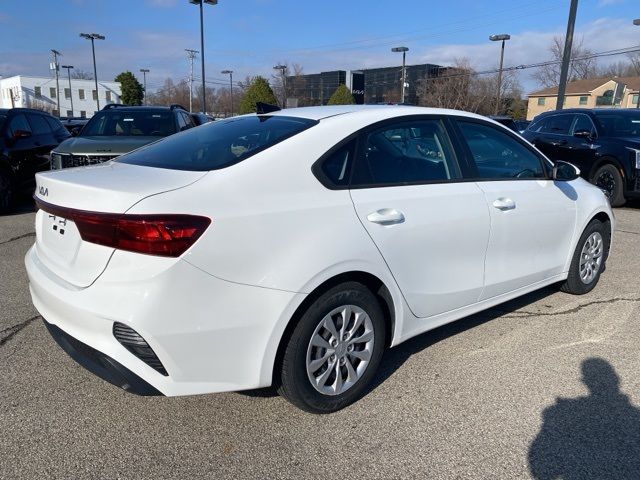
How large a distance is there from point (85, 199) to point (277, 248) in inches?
36.4

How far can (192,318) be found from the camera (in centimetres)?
226

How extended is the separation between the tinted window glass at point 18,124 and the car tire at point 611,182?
10.4 meters

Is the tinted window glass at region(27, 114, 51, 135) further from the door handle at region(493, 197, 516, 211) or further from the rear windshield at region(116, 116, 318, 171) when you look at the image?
the door handle at region(493, 197, 516, 211)

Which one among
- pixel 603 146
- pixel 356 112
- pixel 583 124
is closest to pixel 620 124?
pixel 583 124

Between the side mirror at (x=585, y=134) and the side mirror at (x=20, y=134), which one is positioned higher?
the side mirror at (x=585, y=134)

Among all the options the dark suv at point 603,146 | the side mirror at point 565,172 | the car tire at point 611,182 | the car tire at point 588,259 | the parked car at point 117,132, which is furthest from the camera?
the car tire at point 611,182

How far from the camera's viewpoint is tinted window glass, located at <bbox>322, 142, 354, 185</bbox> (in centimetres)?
275

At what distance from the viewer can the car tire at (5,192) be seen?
8.24m

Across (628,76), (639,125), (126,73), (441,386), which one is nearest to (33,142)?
(441,386)

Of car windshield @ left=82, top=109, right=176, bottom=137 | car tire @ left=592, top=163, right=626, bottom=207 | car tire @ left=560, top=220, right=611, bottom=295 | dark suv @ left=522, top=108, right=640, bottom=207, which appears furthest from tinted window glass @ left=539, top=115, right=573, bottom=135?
car windshield @ left=82, top=109, right=176, bottom=137

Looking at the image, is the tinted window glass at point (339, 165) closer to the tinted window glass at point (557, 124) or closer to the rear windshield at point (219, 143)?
the rear windshield at point (219, 143)

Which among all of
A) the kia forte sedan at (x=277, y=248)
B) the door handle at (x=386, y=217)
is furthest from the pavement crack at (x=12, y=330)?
the door handle at (x=386, y=217)

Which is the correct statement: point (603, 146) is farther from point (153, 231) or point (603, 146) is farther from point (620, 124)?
point (153, 231)

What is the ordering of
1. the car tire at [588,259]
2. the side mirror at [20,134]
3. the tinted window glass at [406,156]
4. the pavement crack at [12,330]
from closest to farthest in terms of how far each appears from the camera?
1. the tinted window glass at [406,156]
2. the pavement crack at [12,330]
3. the car tire at [588,259]
4. the side mirror at [20,134]
